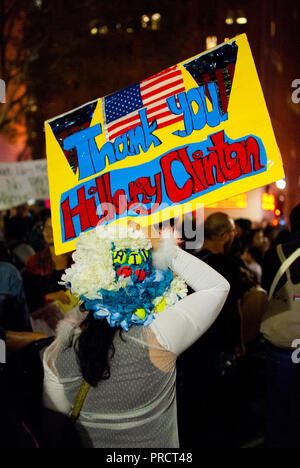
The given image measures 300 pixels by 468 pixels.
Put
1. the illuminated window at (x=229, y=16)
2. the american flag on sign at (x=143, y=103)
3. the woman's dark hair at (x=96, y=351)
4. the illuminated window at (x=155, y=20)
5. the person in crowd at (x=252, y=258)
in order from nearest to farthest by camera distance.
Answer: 1. the woman's dark hair at (x=96, y=351)
2. the american flag on sign at (x=143, y=103)
3. the person in crowd at (x=252, y=258)
4. the illuminated window at (x=155, y=20)
5. the illuminated window at (x=229, y=16)

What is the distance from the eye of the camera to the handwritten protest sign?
7316mm

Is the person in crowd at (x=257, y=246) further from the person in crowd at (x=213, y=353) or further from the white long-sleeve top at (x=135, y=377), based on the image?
the white long-sleeve top at (x=135, y=377)

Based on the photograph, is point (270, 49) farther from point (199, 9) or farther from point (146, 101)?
point (146, 101)

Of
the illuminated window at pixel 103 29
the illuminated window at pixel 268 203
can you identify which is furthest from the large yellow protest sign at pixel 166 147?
the illuminated window at pixel 103 29

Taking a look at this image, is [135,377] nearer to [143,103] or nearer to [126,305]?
[126,305]

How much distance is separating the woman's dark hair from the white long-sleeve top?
0.04 metres

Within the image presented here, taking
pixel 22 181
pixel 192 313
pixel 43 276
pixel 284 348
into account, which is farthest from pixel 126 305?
pixel 22 181

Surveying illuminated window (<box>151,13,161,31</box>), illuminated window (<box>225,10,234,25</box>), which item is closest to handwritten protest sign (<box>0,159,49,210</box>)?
illuminated window (<box>151,13,161,31</box>)

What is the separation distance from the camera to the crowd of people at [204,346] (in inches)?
81.6

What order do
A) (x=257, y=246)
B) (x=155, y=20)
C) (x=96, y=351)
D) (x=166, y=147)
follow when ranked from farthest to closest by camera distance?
(x=155, y=20) < (x=257, y=246) < (x=166, y=147) < (x=96, y=351)

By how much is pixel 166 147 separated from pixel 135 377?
150cm

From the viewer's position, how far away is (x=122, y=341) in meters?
2.04

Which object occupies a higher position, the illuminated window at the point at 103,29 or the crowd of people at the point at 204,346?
the illuminated window at the point at 103,29
